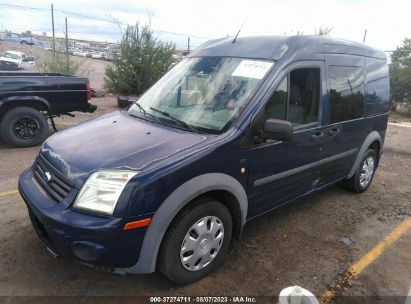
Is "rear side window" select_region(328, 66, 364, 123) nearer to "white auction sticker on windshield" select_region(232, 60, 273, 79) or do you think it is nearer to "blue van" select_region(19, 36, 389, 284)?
"blue van" select_region(19, 36, 389, 284)

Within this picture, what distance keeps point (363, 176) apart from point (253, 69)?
2817 millimetres

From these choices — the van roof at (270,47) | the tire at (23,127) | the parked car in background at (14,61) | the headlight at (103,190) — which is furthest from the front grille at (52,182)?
the parked car in background at (14,61)

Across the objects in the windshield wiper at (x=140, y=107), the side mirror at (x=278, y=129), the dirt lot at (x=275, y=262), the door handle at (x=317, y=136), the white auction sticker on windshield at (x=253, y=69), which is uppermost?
the white auction sticker on windshield at (x=253, y=69)

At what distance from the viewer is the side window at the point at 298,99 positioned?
3314 millimetres

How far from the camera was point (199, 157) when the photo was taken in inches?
107

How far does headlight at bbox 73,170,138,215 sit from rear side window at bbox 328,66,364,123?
2547 millimetres

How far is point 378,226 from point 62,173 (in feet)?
11.7

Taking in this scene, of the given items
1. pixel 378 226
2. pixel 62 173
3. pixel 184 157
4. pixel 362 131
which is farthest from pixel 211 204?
pixel 362 131

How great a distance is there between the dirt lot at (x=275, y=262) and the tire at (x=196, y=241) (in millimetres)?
144

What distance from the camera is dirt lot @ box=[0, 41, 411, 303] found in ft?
9.59

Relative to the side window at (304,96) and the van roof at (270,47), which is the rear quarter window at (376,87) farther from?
the side window at (304,96)

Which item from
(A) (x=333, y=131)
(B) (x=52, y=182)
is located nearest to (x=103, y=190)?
(B) (x=52, y=182)

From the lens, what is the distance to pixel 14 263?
123 inches

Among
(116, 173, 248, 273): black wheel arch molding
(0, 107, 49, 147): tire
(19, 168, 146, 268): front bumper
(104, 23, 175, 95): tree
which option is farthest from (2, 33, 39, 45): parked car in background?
(116, 173, 248, 273): black wheel arch molding
